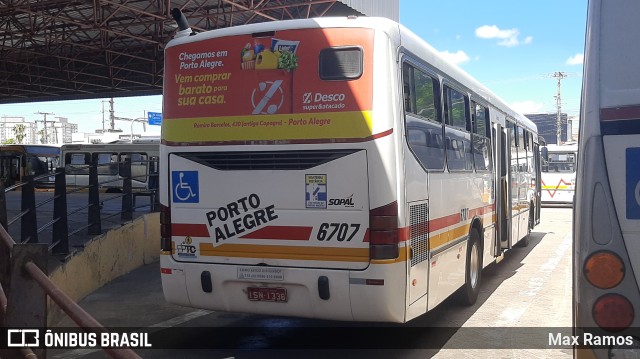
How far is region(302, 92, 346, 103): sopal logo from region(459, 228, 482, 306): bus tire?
3.44m

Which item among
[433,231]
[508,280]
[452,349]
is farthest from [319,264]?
[508,280]

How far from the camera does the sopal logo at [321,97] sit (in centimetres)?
538

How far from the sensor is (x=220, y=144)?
5855 millimetres

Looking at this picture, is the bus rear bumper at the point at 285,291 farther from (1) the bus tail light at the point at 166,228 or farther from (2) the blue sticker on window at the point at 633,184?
(2) the blue sticker on window at the point at 633,184

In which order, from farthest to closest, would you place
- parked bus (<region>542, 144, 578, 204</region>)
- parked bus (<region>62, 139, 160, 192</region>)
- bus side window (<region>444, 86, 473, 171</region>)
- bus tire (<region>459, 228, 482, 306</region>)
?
parked bus (<region>542, 144, 578, 204</region>) → parked bus (<region>62, 139, 160, 192</region>) → bus tire (<region>459, 228, 482, 306</region>) → bus side window (<region>444, 86, 473, 171</region>)

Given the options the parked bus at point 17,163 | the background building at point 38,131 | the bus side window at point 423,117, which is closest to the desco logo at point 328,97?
the bus side window at point 423,117

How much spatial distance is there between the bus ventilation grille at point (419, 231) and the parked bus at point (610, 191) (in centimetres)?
243

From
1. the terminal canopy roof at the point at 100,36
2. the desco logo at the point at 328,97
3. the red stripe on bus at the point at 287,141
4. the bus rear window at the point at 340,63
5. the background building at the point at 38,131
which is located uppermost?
the background building at the point at 38,131

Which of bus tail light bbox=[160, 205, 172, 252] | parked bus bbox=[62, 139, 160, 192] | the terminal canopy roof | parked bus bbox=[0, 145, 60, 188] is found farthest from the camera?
parked bus bbox=[0, 145, 60, 188]

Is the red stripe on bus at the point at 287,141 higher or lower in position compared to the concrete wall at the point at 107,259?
higher

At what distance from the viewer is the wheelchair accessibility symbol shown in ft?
19.6

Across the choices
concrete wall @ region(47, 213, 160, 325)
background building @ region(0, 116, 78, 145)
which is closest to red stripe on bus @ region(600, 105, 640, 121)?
concrete wall @ region(47, 213, 160, 325)

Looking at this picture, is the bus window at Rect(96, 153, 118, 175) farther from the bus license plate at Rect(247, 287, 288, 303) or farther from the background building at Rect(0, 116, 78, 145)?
the background building at Rect(0, 116, 78, 145)

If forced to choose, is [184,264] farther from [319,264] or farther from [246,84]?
[246,84]
